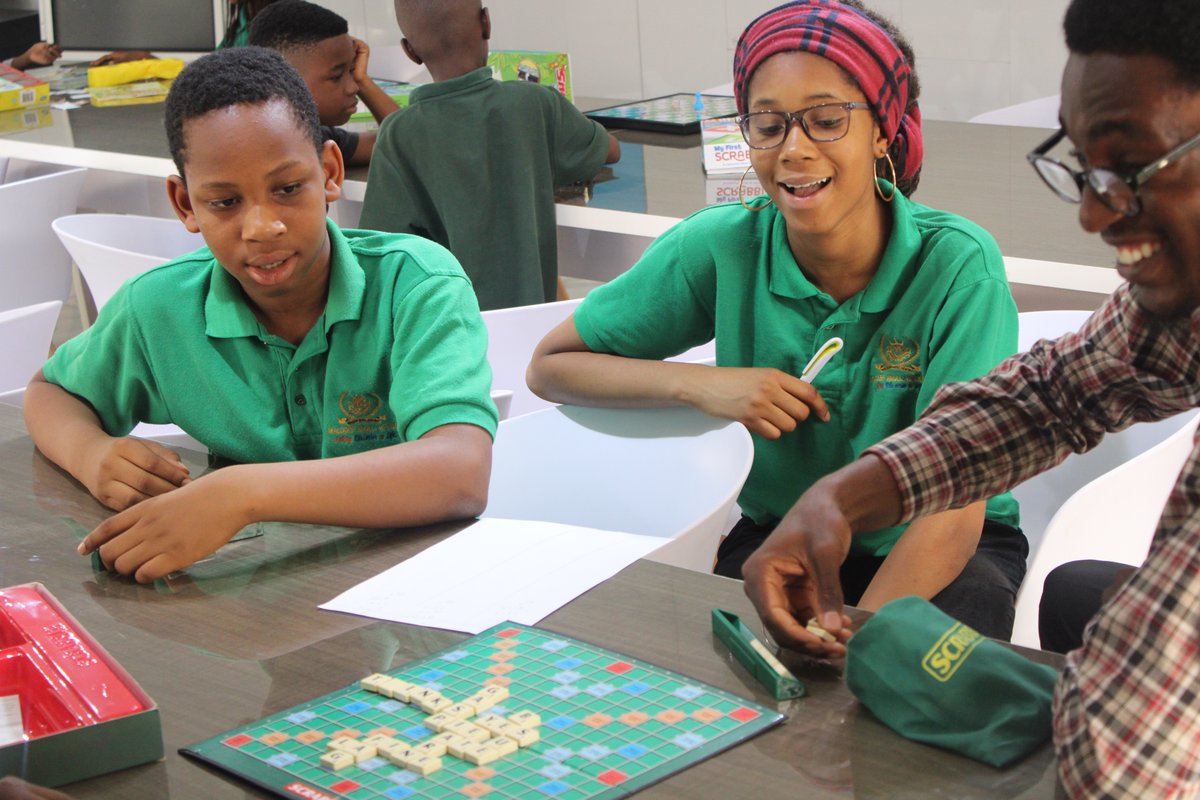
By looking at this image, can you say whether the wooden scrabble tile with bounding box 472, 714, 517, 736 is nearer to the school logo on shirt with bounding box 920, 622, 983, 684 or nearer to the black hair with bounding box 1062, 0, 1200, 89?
the school logo on shirt with bounding box 920, 622, 983, 684

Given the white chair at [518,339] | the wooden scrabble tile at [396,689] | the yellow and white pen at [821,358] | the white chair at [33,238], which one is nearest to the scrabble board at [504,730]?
the wooden scrabble tile at [396,689]

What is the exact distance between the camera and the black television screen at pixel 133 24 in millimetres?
5113

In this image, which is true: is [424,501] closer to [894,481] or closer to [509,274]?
[894,481]

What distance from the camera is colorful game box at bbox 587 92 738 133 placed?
12.1ft

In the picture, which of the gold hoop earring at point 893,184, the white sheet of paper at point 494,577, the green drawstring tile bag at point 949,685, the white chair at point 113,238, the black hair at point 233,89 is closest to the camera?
the green drawstring tile bag at point 949,685

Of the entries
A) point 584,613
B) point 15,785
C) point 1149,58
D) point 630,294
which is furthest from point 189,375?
point 1149,58

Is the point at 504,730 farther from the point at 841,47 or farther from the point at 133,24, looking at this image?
the point at 133,24

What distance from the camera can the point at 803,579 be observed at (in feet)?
3.80

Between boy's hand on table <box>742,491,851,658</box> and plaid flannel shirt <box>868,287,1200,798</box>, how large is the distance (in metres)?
0.10

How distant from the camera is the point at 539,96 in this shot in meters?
3.07

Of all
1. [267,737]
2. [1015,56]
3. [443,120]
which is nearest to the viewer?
[267,737]

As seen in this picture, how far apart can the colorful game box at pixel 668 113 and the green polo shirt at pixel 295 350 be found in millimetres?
1994

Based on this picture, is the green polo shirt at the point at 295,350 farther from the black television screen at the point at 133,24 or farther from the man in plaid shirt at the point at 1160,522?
the black television screen at the point at 133,24

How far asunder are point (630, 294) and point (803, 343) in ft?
0.88
